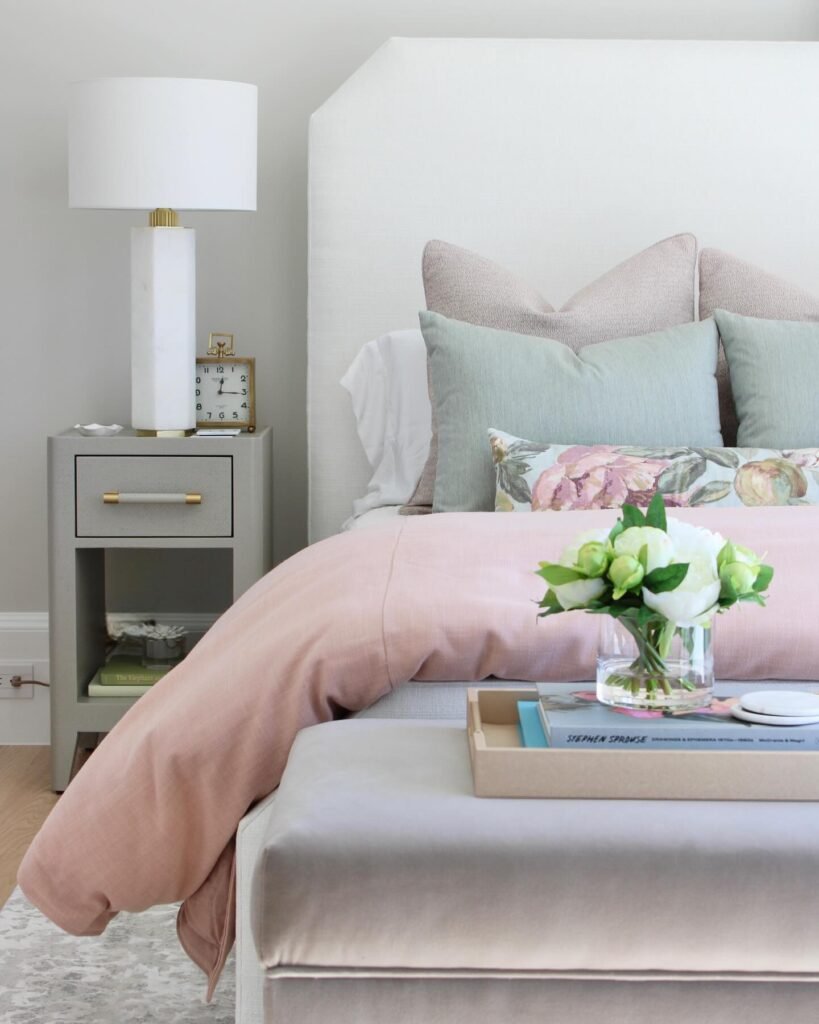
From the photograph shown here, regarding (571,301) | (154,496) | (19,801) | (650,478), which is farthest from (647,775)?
(19,801)

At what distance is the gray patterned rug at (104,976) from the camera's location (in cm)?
181

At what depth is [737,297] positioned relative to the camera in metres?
2.62

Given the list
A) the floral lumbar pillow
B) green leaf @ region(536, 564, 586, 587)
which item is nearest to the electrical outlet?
the floral lumbar pillow

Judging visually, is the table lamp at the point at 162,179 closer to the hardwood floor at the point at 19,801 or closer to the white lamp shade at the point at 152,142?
the white lamp shade at the point at 152,142

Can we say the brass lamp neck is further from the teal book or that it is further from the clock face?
the teal book

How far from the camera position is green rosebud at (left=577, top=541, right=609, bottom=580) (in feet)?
3.80

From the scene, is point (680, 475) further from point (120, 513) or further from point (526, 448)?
point (120, 513)

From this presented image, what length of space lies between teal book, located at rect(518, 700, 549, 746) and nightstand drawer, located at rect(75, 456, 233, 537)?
1.59 meters

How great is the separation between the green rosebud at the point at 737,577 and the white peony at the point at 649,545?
5cm

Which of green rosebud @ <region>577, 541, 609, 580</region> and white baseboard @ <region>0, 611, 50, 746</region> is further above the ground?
green rosebud @ <region>577, 541, 609, 580</region>

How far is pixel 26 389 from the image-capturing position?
3.21 metres

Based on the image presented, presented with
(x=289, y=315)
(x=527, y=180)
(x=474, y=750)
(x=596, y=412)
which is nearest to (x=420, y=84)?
(x=527, y=180)

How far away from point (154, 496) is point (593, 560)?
1.74 m

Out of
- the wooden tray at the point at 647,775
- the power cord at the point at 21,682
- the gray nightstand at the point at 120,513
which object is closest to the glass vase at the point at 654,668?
the wooden tray at the point at 647,775
